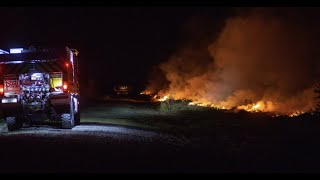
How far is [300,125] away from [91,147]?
10.4 m

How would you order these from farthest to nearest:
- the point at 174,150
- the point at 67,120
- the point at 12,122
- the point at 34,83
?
the point at 67,120 < the point at 12,122 < the point at 34,83 < the point at 174,150

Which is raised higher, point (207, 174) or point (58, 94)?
point (58, 94)

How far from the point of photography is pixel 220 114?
98.3 feet

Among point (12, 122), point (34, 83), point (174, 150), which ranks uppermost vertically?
point (34, 83)

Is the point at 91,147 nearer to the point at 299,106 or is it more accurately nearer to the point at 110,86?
the point at 299,106

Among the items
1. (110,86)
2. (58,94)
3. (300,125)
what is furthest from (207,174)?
(110,86)

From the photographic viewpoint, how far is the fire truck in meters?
19.5

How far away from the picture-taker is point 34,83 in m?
19.7

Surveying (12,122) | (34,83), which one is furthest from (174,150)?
(12,122)

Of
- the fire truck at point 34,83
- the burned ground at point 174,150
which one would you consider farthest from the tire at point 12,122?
the burned ground at point 174,150

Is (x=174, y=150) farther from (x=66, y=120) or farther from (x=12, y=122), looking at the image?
(x=12, y=122)

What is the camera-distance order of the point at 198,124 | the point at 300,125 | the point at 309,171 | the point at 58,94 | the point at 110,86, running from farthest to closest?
the point at 110,86, the point at 198,124, the point at 300,125, the point at 58,94, the point at 309,171

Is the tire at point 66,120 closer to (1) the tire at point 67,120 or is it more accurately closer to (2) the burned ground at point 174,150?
(1) the tire at point 67,120

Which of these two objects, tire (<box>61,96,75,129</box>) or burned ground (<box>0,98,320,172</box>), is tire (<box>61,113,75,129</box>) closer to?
tire (<box>61,96,75,129</box>)
